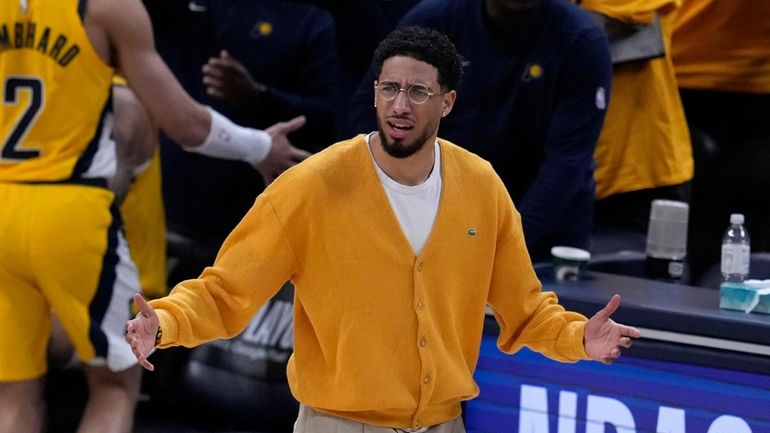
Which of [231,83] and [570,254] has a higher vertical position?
[231,83]

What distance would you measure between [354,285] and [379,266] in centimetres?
7

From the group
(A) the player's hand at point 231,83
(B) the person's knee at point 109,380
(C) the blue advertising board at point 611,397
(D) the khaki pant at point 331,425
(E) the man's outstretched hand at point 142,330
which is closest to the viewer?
(E) the man's outstretched hand at point 142,330

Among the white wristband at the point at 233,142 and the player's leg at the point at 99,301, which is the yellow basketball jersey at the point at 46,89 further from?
the white wristband at the point at 233,142

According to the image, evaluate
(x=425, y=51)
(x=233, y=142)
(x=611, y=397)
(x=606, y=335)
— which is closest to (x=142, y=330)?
(x=425, y=51)

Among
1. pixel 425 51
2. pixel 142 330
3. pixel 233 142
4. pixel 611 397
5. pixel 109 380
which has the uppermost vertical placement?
pixel 425 51

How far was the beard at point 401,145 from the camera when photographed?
10.6ft

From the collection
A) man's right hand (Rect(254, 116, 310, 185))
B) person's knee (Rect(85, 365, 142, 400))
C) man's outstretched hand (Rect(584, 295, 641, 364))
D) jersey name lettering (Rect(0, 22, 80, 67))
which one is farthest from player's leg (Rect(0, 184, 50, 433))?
man's outstretched hand (Rect(584, 295, 641, 364))

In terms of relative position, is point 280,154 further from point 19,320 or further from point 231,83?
point 19,320

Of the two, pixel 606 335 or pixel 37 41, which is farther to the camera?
pixel 37 41

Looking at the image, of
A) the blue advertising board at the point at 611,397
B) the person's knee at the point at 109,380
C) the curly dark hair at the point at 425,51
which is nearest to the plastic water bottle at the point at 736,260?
the blue advertising board at the point at 611,397

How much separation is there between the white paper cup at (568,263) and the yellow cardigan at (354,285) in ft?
4.08

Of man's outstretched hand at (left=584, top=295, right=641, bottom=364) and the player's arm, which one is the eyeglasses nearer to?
man's outstretched hand at (left=584, top=295, right=641, bottom=364)

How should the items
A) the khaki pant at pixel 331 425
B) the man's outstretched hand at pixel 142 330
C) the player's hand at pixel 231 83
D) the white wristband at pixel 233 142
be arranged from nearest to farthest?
the man's outstretched hand at pixel 142 330
the khaki pant at pixel 331 425
the white wristband at pixel 233 142
the player's hand at pixel 231 83

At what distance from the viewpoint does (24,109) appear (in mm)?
4660
